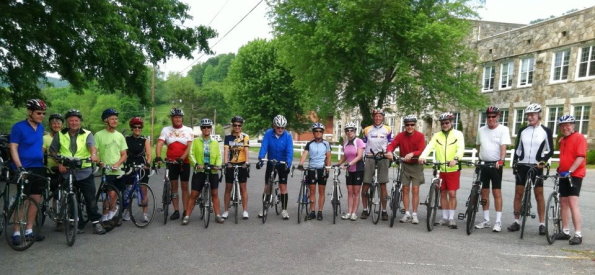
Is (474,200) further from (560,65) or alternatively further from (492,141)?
(560,65)

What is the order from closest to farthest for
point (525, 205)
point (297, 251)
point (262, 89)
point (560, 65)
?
point (297, 251), point (525, 205), point (560, 65), point (262, 89)

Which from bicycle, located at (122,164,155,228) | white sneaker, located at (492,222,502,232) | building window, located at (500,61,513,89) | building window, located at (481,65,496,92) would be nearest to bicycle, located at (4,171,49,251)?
bicycle, located at (122,164,155,228)

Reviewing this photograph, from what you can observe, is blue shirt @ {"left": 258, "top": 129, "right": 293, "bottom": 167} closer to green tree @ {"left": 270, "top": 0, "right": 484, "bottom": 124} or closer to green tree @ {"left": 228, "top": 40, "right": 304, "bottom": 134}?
→ green tree @ {"left": 270, "top": 0, "right": 484, "bottom": 124}

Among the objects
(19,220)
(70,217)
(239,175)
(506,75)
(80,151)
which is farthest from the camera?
(506,75)

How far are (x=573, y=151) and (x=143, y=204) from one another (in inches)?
272

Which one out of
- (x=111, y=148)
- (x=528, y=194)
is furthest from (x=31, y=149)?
(x=528, y=194)

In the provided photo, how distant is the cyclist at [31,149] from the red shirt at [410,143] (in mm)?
5602

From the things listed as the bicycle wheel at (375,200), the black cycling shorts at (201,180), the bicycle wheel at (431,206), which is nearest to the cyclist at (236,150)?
the black cycling shorts at (201,180)

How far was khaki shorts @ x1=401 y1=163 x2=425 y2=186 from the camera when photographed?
7.85 meters

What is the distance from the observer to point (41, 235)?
6219 millimetres

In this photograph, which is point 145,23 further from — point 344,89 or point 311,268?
point 344,89

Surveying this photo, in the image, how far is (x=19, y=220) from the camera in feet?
18.8

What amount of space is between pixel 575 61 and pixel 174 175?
85.4 ft

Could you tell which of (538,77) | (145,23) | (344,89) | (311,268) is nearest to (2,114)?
(344,89)
